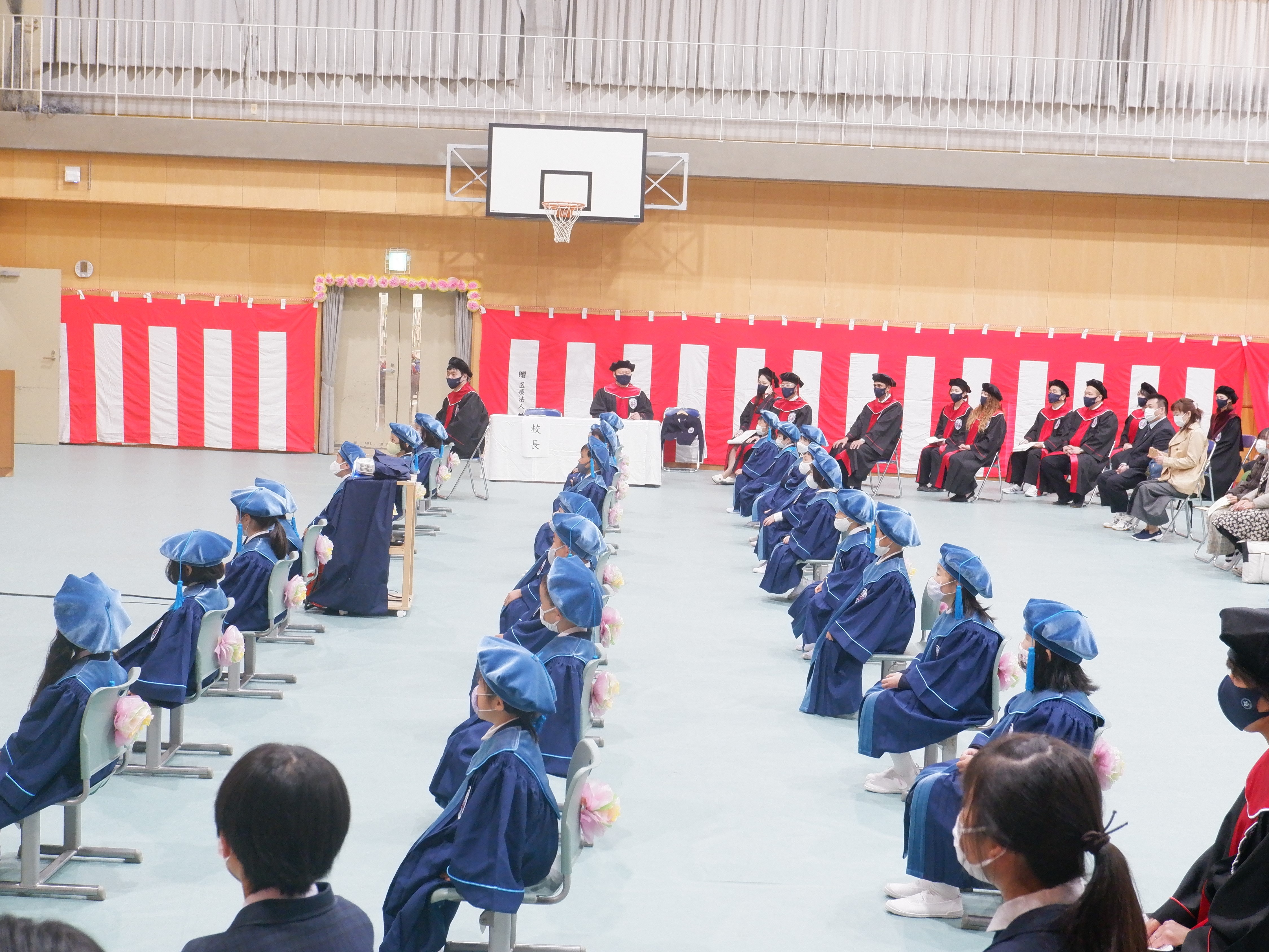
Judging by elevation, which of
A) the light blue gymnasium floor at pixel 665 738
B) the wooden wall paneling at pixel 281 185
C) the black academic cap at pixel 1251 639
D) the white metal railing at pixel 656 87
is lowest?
the light blue gymnasium floor at pixel 665 738

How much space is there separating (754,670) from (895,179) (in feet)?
40.1

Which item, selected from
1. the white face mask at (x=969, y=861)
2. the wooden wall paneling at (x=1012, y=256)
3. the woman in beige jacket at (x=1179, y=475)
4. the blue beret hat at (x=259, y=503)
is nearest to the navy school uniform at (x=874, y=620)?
the blue beret hat at (x=259, y=503)

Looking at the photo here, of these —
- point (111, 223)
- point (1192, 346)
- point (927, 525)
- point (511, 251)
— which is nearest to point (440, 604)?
point (927, 525)

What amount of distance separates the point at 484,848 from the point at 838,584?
465 cm

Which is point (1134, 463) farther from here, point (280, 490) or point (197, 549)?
point (197, 549)

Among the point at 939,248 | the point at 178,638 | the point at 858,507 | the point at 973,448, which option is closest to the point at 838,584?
the point at 858,507

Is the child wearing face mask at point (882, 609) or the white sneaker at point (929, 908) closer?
the white sneaker at point (929, 908)

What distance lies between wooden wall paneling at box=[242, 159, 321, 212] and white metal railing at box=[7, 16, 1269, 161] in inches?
34.2

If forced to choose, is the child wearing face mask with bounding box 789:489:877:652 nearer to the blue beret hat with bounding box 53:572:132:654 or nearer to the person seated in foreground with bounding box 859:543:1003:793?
the person seated in foreground with bounding box 859:543:1003:793

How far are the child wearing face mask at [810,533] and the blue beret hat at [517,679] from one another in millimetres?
5528

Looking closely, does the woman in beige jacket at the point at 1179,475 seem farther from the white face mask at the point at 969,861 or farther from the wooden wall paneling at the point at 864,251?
the white face mask at the point at 969,861

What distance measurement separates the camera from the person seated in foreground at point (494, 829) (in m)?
3.66

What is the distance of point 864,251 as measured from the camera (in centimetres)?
1961

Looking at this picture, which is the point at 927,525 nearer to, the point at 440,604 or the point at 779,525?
the point at 779,525
